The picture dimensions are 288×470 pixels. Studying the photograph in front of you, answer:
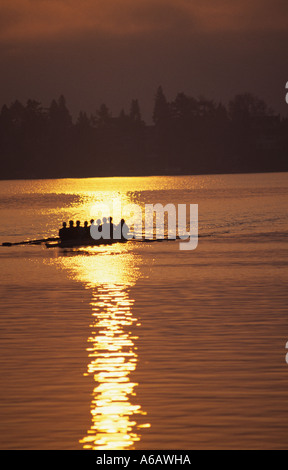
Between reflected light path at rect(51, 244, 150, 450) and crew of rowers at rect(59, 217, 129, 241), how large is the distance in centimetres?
1616

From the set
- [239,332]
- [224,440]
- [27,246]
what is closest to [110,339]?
[239,332]

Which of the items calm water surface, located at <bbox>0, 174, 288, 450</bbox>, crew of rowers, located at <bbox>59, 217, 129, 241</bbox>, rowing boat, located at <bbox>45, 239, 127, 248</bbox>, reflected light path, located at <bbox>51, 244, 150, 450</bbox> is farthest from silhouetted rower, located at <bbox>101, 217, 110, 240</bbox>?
reflected light path, located at <bbox>51, 244, 150, 450</bbox>

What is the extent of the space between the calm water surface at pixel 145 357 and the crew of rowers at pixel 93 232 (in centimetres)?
1494

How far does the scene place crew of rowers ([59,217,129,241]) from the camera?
5741 cm

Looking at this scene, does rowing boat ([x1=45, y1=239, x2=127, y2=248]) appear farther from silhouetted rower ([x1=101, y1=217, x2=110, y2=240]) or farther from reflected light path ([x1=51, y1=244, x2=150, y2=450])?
reflected light path ([x1=51, y1=244, x2=150, y2=450])

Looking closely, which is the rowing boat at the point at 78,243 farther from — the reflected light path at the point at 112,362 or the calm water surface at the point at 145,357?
the reflected light path at the point at 112,362

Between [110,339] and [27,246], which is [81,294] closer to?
[110,339]

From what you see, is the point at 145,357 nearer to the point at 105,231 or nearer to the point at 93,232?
the point at 93,232

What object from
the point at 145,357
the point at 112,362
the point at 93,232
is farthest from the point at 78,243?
the point at 112,362

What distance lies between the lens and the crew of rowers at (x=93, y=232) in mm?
57406

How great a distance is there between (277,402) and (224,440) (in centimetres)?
242

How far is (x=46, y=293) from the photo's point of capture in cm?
3347

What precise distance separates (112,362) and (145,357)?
0.91 m
